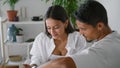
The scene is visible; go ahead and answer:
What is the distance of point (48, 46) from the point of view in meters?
2.09

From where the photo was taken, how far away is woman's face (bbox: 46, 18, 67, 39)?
198 centimetres

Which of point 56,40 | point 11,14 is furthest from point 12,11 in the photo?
point 56,40

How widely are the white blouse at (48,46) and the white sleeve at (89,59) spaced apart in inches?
42.4

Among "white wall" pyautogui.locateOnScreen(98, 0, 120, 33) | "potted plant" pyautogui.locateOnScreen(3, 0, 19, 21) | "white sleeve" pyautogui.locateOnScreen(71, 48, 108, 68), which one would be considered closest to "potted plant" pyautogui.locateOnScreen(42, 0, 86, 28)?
"potted plant" pyautogui.locateOnScreen(3, 0, 19, 21)

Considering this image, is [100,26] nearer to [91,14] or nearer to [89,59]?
[91,14]

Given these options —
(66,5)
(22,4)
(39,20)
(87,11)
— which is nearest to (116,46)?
(87,11)

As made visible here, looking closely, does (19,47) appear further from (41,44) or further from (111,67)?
(111,67)

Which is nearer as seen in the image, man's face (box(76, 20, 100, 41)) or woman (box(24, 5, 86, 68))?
man's face (box(76, 20, 100, 41))

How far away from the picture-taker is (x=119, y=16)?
2.09m

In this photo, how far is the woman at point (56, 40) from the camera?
199 cm

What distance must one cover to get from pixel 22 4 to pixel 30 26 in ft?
1.18

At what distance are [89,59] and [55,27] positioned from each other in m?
1.08

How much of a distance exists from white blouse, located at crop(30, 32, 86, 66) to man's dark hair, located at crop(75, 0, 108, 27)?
95cm

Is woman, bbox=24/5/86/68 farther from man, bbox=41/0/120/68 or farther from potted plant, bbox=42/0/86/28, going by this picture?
potted plant, bbox=42/0/86/28
